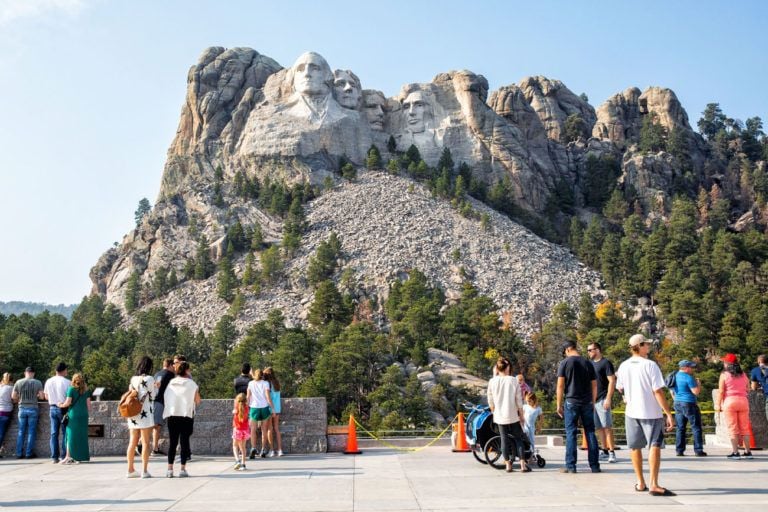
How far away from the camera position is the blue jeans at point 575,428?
1354 cm

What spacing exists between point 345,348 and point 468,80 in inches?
2695

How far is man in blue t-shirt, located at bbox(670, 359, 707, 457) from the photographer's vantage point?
16062 millimetres

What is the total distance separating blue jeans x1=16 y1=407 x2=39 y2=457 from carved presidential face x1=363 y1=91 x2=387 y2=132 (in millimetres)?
106352

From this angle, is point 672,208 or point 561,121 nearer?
point 672,208

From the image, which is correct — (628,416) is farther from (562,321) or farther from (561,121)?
(561,121)

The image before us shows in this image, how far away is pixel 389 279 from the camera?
88.4 meters

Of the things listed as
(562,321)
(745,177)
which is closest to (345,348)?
(562,321)

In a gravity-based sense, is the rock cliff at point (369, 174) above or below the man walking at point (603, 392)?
above

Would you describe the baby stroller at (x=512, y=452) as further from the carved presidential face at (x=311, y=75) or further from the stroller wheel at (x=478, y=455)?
the carved presidential face at (x=311, y=75)

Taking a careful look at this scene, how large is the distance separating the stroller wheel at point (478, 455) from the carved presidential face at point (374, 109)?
10799 centimetres

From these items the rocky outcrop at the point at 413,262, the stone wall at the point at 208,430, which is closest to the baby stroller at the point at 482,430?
the stone wall at the point at 208,430

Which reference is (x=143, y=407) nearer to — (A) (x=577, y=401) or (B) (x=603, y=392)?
(A) (x=577, y=401)

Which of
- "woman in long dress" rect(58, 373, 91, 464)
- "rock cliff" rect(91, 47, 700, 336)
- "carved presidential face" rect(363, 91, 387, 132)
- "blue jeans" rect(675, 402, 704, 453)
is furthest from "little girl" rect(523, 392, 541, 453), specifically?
"carved presidential face" rect(363, 91, 387, 132)

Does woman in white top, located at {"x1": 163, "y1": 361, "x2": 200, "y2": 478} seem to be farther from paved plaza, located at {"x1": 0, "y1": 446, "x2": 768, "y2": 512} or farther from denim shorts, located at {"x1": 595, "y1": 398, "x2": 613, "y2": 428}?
denim shorts, located at {"x1": 595, "y1": 398, "x2": 613, "y2": 428}
